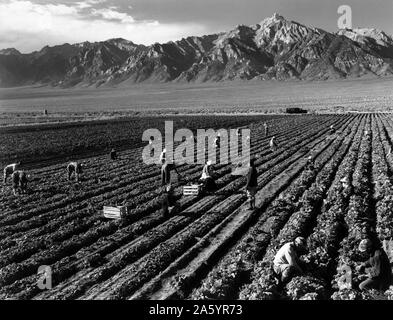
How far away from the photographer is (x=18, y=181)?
23328 mm

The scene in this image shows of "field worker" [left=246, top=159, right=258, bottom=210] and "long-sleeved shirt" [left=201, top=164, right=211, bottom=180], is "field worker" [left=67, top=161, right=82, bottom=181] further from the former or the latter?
"field worker" [left=246, top=159, right=258, bottom=210]

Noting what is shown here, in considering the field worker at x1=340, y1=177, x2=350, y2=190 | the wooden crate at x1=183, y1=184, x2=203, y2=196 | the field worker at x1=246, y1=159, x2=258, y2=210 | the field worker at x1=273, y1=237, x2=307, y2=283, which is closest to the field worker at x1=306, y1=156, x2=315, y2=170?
the field worker at x1=340, y1=177, x2=350, y2=190

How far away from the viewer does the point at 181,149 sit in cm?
3934

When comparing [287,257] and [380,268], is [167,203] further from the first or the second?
[380,268]

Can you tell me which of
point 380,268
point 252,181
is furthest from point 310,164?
point 380,268

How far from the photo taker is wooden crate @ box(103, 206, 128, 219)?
17578 millimetres

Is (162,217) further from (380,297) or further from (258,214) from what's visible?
(380,297)

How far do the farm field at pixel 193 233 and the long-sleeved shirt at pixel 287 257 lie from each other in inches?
15.7

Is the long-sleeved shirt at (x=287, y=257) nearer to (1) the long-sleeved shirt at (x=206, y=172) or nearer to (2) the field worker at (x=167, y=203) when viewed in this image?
(2) the field worker at (x=167, y=203)

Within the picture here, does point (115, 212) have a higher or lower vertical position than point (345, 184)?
lower

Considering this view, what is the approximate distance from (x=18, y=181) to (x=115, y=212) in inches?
316

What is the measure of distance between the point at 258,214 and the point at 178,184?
22.7ft

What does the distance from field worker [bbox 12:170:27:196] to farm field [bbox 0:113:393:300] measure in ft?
1.74

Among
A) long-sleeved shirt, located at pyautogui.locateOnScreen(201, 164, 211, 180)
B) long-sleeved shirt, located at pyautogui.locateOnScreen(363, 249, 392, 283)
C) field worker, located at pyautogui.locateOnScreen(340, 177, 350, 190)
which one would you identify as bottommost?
long-sleeved shirt, located at pyautogui.locateOnScreen(363, 249, 392, 283)
